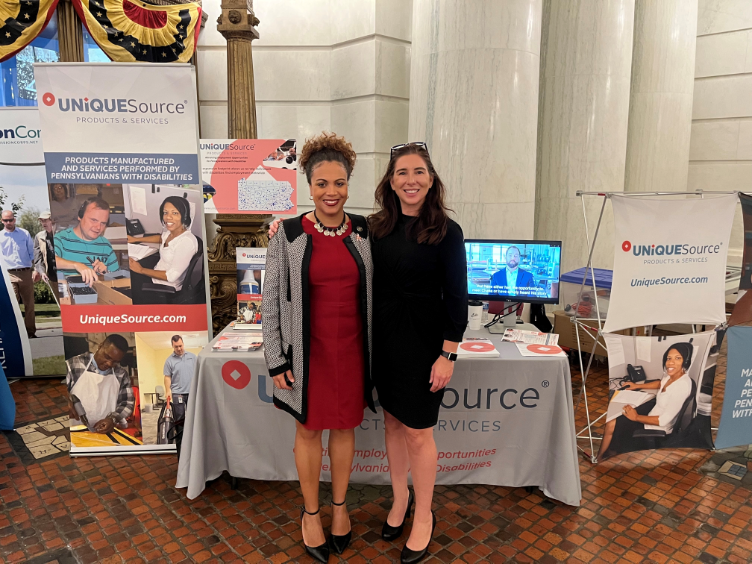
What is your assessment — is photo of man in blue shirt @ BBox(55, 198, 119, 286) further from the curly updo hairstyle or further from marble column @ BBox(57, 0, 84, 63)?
marble column @ BBox(57, 0, 84, 63)

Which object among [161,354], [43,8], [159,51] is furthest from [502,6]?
[43,8]

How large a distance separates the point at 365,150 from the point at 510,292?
289 cm

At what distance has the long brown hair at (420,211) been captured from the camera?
6.48 feet

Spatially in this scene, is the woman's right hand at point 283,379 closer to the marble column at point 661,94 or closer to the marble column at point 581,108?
the marble column at point 581,108

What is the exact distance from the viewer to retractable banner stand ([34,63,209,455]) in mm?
2740

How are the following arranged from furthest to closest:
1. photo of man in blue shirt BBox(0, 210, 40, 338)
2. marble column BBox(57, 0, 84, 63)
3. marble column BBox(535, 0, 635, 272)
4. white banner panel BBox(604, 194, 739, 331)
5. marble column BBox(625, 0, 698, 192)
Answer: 1. marble column BBox(625, 0, 698, 192)
2. marble column BBox(535, 0, 635, 272)
3. marble column BBox(57, 0, 84, 63)
4. photo of man in blue shirt BBox(0, 210, 40, 338)
5. white banner panel BBox(604, 194, 739, 331)

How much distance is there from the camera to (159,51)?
4629mm

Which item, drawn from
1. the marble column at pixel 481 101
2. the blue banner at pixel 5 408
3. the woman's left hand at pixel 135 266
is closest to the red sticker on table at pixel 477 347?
the marble column at pixel 481 101

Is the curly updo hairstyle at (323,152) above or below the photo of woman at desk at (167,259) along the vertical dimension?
above

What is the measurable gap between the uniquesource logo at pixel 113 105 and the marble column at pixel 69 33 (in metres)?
2.22

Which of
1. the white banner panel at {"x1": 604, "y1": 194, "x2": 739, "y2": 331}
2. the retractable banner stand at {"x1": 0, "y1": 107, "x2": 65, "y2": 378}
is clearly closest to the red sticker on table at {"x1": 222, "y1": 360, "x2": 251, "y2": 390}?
the white banner panel at {"x1": 604, "y1": 194, "x2": 739, "y2": 331}

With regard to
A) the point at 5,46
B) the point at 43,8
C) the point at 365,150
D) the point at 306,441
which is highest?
the point at 43,8

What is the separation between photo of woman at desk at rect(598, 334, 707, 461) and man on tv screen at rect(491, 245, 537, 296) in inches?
23.5

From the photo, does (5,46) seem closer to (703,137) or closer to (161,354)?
(161,354)
